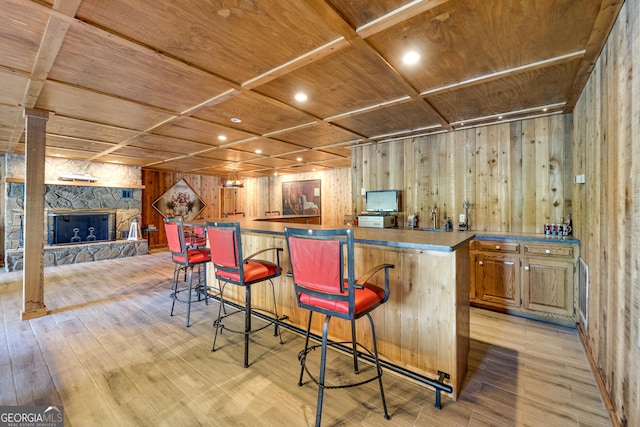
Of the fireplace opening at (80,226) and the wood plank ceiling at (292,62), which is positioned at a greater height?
the wood plank ceiling at (292,62)

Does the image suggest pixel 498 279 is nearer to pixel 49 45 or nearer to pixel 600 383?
pixel 600 383

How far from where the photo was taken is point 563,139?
3.30 m

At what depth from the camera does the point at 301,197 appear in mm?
8750

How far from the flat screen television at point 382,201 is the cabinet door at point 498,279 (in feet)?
5.03

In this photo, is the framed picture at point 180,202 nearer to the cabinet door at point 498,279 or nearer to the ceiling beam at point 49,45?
the ceiling beam at point 49,45

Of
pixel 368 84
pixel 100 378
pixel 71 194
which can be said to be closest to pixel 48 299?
pixel 100 378

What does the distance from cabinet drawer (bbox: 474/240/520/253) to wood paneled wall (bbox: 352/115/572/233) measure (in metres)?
0.61

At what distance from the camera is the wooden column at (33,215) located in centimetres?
317

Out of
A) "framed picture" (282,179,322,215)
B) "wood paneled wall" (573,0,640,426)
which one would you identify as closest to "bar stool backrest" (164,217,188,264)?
"wood paneled wall" (573,0,640,426)

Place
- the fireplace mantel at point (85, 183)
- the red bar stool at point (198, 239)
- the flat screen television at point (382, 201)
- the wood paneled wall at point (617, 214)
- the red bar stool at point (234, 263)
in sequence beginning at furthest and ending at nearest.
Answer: the fireplace mantel at point (85, 183) < the flat screen television at point (382, 201) < the red bar stool at point (198, 239) < the red bar stool at point (234, 263) < the wood paneled wall at point (617, 214)

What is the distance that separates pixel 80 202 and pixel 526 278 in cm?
891

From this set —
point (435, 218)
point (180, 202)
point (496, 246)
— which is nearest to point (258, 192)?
point (180, 202)

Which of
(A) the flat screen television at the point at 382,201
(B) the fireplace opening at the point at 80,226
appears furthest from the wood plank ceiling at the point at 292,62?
(B) the fireplace opening at the point at 80,226

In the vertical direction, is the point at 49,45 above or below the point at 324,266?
above
